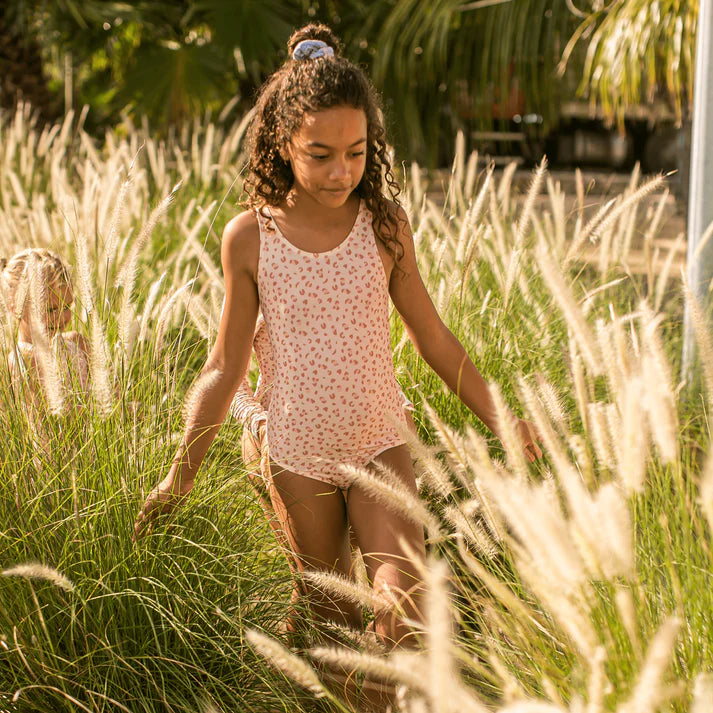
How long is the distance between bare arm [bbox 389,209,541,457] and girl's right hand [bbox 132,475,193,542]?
65cm

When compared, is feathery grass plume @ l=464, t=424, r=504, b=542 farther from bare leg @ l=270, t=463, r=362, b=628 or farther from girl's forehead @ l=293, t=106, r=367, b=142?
girl's forehead @ l=293, t=106, r=367, b=142

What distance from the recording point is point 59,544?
2051 millimetres

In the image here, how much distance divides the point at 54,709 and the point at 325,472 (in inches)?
29.2

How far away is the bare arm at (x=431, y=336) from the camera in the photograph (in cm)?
236

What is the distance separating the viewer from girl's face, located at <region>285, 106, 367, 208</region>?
7.08 ft

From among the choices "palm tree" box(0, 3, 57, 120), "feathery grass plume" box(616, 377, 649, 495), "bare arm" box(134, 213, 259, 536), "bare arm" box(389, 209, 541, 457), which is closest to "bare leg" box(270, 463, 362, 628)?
"bare arm" box(134, 213, 259, 536)

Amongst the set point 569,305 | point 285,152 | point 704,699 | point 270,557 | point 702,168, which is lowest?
point 270,557

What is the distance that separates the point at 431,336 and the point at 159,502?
0.74 meters

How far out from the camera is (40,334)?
1.86 m

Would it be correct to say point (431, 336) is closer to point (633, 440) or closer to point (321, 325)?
point (321, 325)

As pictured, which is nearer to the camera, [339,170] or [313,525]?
[339,170]

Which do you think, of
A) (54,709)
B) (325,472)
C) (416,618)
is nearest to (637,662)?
(416,618)

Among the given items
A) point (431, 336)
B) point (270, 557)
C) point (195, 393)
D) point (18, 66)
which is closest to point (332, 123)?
point (431, 336)

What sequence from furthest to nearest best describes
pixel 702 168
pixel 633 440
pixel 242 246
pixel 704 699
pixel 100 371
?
pixel 702 168 → pixel 242 246 → pixel 100 371 → pixel 633 440 → pixel 704 699
